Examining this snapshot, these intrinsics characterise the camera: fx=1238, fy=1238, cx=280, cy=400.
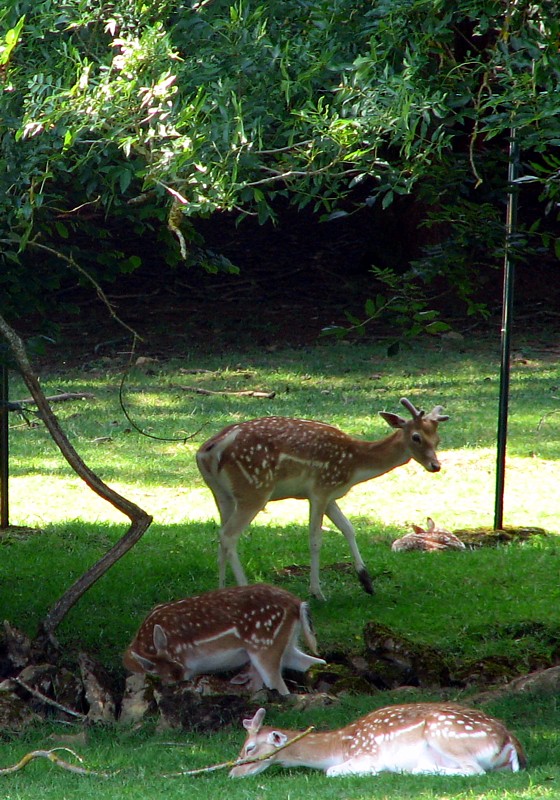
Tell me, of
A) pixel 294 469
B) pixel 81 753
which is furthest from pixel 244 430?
pixel 81 753

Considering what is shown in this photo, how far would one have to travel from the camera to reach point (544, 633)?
24.5 ft

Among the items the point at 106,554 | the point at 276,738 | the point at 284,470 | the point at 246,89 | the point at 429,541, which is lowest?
the point at 429,541

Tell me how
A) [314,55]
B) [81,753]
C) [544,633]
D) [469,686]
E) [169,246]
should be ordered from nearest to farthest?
[314,55] → [81,753] → [469,686] → [544,633] → [169,246]

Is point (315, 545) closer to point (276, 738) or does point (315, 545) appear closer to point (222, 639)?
point (222, 639)

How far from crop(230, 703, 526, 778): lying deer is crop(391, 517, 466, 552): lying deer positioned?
3980mm

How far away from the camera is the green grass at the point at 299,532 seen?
18.7ft

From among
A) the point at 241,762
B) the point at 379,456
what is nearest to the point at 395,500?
the point at 379,456

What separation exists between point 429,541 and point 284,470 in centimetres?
174

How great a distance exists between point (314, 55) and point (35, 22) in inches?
49.0

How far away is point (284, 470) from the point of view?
8.30 metres

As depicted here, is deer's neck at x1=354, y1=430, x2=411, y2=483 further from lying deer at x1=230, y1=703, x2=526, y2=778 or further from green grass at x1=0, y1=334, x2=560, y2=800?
lying deer at x1=230, y1=703, x2=526, y2=778

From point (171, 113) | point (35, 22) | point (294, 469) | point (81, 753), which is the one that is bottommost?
point (81, 753)

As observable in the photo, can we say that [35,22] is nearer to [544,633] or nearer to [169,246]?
[169,246]

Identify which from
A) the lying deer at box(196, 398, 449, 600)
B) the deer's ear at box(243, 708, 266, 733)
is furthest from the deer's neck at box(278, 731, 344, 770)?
the lying deer at box(196, 398, 449, 600)
